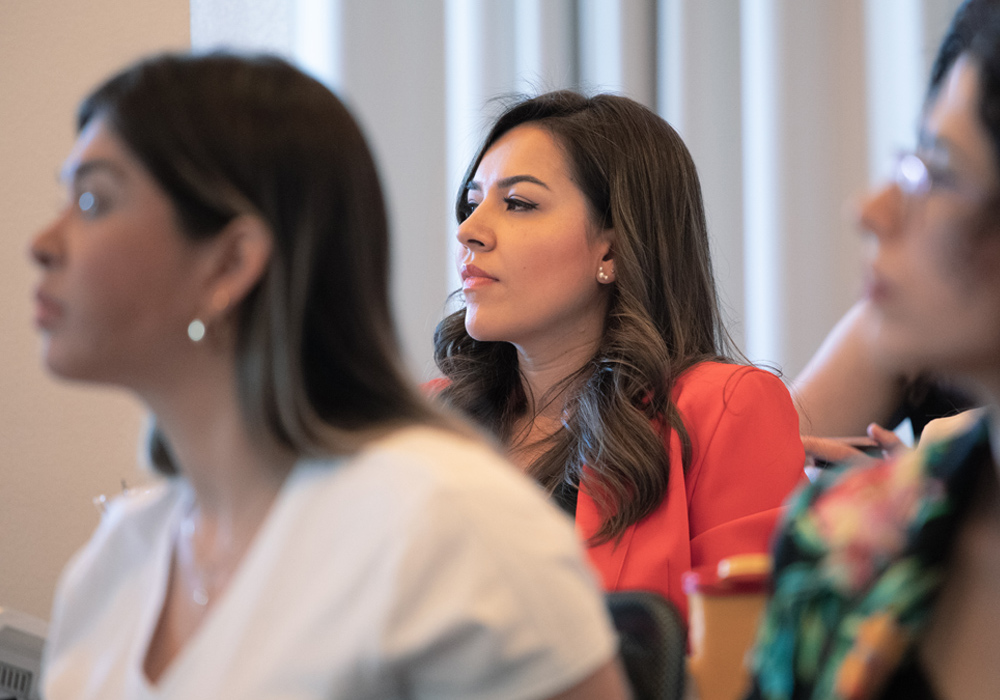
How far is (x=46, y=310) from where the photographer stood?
2.79ft

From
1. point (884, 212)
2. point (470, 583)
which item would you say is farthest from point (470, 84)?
point (470, 583)

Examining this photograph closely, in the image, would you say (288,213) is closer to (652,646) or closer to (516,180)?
(652,646)

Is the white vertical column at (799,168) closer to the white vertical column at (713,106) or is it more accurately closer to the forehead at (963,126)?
the white vertical column at (713,106)

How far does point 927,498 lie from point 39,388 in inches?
75.9

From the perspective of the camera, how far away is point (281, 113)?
0.84 meters

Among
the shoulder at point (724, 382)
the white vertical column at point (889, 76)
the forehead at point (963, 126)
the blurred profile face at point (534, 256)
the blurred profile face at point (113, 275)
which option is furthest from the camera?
the white vertical column at point (889, 76)

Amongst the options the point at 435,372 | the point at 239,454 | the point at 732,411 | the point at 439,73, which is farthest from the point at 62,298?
the point at 439,73

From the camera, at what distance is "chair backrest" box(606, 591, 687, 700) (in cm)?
79

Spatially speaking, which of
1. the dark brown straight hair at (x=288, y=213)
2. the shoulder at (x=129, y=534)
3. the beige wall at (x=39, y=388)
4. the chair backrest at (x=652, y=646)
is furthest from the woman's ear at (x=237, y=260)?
the beige wall at (x=39, y=388)

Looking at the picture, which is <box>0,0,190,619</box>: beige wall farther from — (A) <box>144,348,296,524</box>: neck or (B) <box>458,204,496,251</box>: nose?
(A) <box>144,348,296,524</box>: neck

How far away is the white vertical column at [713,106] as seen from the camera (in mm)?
2627

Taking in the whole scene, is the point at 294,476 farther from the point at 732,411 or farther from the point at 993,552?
the point at 732,411

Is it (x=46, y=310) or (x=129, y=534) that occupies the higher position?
(x=46, y=310)

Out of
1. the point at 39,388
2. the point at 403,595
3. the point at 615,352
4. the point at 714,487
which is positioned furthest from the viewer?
the point at 39,388
